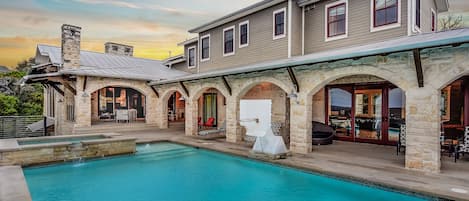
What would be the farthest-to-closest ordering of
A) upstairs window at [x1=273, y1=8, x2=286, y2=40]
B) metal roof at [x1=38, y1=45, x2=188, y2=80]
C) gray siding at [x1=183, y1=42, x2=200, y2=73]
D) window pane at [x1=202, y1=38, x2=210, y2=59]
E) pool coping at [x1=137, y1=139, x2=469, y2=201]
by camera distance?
gray siding at [x1=183, y1=42, x2=200, y2=73] < window pane at [x1=202, y1=38, x2=210, y2=59] < metal roof at [x1=38, y1=45, x2=188, y2=80] < upstairs window at [x1=273, y1=8, x2=286, y2=40] < pool coping at [x1=137, y1=139, x2=469, y2=201]

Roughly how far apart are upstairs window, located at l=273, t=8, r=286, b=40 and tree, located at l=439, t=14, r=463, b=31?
15883mm

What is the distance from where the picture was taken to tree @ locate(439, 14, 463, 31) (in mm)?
19734

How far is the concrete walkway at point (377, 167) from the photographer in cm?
511

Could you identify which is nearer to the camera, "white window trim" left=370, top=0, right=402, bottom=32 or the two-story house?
the two-story house

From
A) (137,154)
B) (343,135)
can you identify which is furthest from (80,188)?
(343,135)

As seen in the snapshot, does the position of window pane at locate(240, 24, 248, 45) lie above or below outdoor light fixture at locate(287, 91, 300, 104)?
above

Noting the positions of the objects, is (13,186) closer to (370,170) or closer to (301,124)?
(301,124)

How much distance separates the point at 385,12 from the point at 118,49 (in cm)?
2004

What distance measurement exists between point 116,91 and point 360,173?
60.1ft

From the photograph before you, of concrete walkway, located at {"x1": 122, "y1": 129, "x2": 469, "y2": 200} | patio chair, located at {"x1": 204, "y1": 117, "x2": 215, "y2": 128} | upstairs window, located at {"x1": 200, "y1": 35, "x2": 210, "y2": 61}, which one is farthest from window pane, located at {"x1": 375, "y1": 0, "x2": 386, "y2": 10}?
patio chair, located at {"x1": 204, "y1": 117, "x2": 215, "y2": 128}

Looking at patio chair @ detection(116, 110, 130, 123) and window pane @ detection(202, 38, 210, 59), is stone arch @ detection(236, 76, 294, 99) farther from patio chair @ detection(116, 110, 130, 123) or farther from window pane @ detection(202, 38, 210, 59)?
patio chair @ detection(116, 110, 130, 123)

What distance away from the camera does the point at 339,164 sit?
22.9 ft

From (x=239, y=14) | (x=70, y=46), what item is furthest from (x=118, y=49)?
(x=239, y=14)

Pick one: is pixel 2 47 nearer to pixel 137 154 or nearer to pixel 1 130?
pixel 1 130
